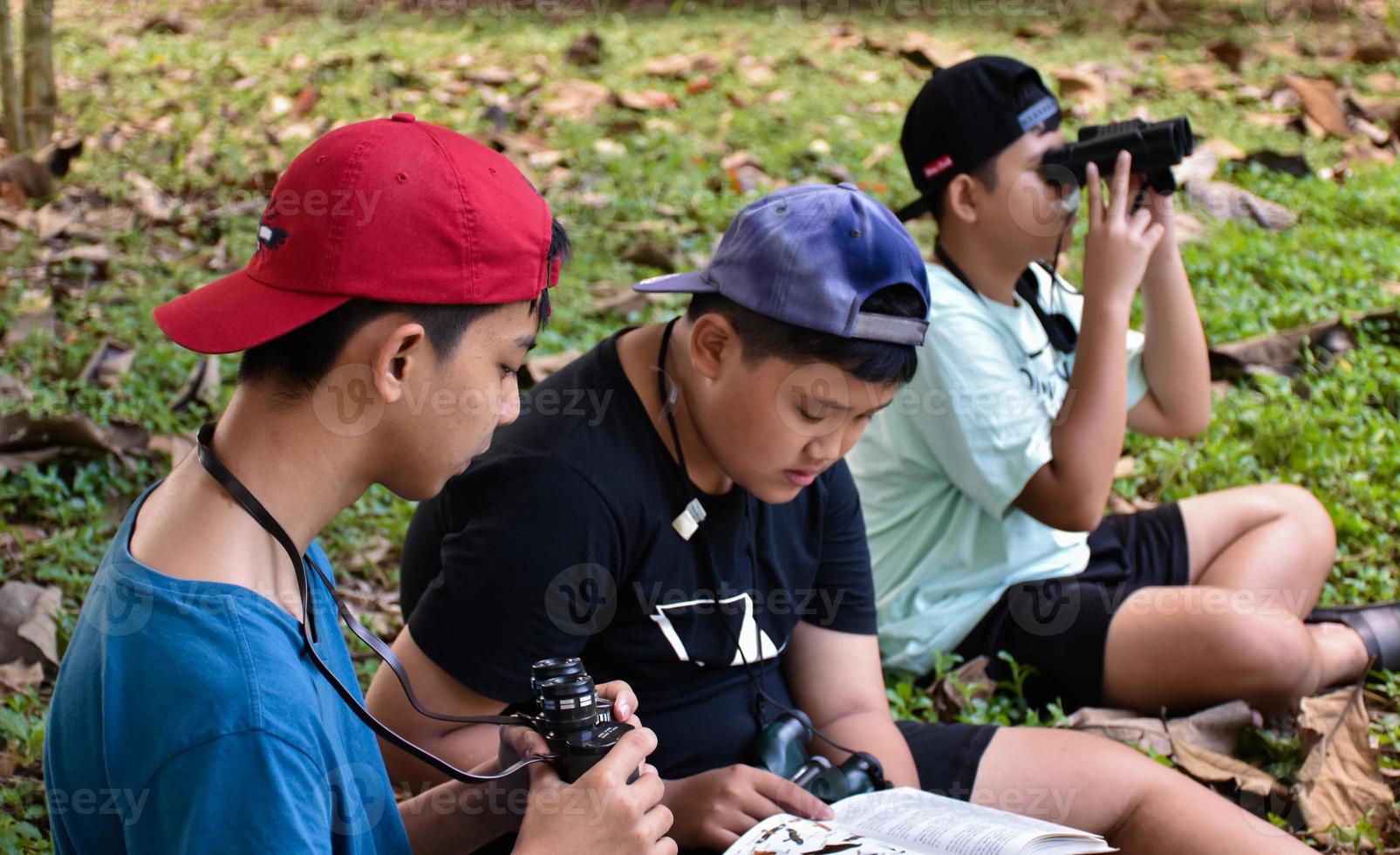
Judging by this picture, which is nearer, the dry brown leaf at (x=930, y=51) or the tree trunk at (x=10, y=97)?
the tree trunk at (x=10, y=97)

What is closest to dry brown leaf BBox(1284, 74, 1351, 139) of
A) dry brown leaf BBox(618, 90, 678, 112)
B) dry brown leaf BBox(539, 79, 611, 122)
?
dry brown leaf BBox(618, 90, 678, 112)

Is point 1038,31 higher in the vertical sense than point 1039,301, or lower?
lower

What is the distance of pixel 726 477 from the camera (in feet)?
6.95

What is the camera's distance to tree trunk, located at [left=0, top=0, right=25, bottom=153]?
5.21m

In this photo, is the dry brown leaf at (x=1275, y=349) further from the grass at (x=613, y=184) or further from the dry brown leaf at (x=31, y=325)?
the dry brown leaf at (x=31, y=325)

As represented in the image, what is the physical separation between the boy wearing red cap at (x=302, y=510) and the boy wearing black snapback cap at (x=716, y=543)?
1.00ft

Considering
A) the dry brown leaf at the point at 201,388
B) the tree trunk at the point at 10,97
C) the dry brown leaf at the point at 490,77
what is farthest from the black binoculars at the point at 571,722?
the dry brown leaf at the point at 490,77

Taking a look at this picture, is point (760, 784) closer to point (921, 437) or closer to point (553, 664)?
point (553, 664)

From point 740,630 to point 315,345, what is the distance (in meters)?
0.94

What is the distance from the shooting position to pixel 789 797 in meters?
1.87

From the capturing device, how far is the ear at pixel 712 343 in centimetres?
202

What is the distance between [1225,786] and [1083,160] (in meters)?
1.31

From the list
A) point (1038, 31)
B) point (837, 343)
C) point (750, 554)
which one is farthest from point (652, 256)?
point (1038, 31)

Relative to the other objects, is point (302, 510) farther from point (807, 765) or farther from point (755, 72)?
point (755, 72)
